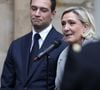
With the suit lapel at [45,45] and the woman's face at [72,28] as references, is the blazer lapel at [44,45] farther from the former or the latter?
the woman's face at [72,28]

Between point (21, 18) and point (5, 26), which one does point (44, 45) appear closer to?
point (21, 18)

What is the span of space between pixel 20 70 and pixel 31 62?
0.31ft

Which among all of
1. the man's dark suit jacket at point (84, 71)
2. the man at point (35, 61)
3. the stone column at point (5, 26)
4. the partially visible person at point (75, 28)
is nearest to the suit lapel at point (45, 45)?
the man at point (35, 61)

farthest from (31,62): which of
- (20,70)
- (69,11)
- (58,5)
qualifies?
(58,5)

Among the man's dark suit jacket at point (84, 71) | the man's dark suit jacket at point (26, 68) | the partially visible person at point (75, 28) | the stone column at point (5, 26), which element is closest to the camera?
→ the man's dark suit jacket at point (84, 71)

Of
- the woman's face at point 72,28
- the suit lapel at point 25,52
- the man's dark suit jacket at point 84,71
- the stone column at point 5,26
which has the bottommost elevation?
the stone column at point 5,26

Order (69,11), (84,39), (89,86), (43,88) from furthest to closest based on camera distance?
1. (43,88)
2. (69,11)
3. (84,39)
4. (89,86)

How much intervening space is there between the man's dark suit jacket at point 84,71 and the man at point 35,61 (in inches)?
76.5

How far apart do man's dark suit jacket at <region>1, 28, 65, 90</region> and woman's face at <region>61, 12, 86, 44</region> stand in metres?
0.26

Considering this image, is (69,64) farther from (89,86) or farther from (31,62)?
(31,62)

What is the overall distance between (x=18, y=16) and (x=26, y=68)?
6.38 ft

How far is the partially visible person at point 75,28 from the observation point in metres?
2.73

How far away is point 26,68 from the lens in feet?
10.4

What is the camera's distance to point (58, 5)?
5078 mm
